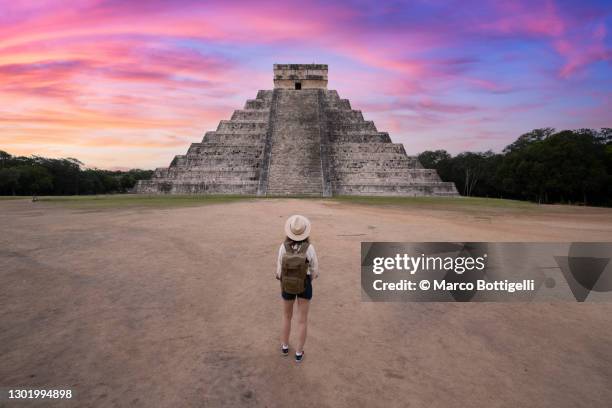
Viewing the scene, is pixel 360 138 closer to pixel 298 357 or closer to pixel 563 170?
pixel 563 170

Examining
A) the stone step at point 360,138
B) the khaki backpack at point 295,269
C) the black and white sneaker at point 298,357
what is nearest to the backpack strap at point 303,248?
the khaki backpack at point 295,269

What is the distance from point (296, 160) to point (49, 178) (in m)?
31.2

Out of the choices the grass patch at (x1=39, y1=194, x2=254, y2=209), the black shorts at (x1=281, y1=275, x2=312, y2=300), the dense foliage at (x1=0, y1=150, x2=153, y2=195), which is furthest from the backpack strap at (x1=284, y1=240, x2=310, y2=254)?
the dense foliage at (x1=0, y1=150, x2=153, y2=195)

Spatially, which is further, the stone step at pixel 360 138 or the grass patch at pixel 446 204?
the stone step at pixel 360 138

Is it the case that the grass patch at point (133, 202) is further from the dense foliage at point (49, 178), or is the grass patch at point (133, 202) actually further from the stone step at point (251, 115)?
the dense foliage at point (49, 178)

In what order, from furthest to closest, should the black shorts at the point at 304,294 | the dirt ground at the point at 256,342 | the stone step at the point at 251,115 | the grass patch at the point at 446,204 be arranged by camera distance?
1. the stone step at the point at 251,115
2. the grass patch at the point at 446,204
3. the black shorts at the point at 304,294
4. the dirt ground at the point at 256,342

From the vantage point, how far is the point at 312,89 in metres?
34.0

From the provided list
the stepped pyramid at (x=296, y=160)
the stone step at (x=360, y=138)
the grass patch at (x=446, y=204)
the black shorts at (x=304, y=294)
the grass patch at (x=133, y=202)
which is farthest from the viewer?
the stone step at (x=360, y=138)

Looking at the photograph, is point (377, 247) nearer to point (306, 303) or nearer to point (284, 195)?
point (306, 303)

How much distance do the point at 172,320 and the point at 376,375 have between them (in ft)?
Answer: 6.85

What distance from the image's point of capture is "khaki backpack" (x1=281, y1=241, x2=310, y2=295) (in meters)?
2.80

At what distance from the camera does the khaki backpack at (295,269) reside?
110 inches

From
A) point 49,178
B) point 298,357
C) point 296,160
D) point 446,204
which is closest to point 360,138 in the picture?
point 296,160

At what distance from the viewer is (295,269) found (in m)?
2.81
